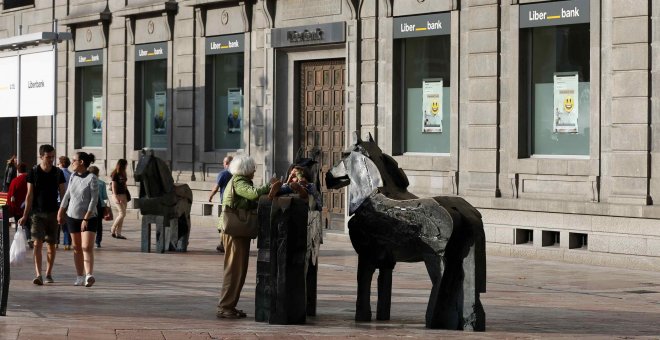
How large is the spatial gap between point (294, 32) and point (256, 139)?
283cm

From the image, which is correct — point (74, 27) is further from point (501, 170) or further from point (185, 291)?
point (185, 291)

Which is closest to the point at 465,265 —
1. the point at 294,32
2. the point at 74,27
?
the point at 294,32

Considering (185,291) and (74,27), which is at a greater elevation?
(74,27)

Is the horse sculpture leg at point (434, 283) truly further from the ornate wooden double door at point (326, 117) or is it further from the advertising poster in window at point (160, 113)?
the advertising poster in window at point (160, 113)

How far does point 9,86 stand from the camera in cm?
3052

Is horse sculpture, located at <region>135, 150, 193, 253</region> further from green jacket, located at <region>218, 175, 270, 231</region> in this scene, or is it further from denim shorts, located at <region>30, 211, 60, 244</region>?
green jacket, located at <region>218, 175, 270, 231</region>

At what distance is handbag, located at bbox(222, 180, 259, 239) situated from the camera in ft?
50.8

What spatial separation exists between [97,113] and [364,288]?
83.9 feet

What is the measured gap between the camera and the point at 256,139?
106ft

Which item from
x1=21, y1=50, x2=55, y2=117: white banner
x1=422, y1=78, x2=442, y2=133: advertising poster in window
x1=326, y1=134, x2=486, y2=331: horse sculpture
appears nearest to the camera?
x1=326, y1=134, x2=486, y2=331: horse sculpture

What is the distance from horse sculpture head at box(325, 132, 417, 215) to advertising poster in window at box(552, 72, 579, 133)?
32.5 feet

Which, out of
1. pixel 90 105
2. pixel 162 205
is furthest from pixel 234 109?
pixel 162 205

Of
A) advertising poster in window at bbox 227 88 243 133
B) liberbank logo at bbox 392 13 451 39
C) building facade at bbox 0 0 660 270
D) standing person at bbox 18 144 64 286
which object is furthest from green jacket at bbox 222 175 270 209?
advertising poster in window at bbox 227 88 243 133

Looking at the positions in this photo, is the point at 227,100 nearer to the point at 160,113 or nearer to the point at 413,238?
the point at 160,113
